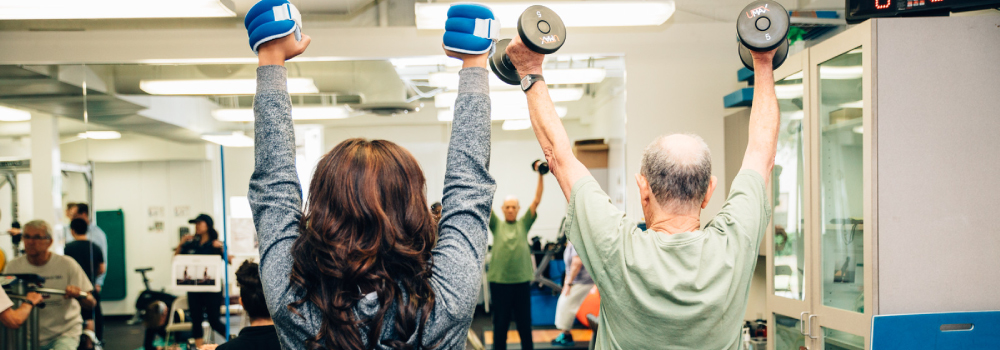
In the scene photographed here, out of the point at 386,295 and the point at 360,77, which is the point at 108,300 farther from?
the point at 386,295

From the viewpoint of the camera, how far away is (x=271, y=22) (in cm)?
84

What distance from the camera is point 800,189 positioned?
2.71m

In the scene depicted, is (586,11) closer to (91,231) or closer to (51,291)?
(91,231)

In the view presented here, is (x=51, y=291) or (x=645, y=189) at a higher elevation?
(x=645, y=189)

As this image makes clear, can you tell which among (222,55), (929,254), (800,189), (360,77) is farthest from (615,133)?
(222,55)

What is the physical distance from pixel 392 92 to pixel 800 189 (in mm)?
2579

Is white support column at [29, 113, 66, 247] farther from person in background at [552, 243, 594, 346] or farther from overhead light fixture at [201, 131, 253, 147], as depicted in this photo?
person in background at [552, 243, 594, 346]

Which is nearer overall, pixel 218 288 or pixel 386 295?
pixel 386 295

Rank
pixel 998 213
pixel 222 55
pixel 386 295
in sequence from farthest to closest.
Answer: pixel 222 55, pixel 998 213, pixel 386 295

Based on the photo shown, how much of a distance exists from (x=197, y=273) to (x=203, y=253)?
0.47 ft

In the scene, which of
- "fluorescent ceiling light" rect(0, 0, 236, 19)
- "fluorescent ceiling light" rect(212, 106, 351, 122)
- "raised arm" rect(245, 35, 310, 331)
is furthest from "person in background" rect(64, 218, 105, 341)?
"raised arm" rect(245, 35, 310, 331)

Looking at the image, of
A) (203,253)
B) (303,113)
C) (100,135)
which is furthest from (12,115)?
(303,113)

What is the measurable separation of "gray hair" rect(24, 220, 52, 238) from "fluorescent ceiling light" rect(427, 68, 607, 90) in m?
2.72

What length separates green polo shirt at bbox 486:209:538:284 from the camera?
4055mm
